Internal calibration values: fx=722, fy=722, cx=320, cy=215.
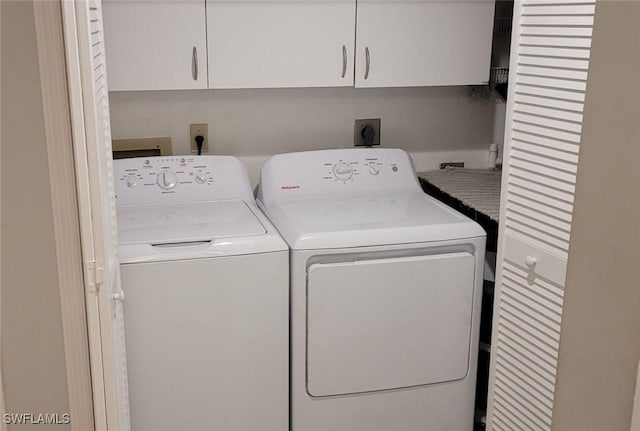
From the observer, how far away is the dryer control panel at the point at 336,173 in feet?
8.91

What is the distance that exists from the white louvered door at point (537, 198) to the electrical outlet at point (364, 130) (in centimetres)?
100

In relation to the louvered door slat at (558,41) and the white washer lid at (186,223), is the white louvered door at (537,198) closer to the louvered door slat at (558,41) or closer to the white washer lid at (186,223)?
the louvered door slat at (558,41)

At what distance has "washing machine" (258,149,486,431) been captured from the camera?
231 cm

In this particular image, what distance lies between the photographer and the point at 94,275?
1.38m

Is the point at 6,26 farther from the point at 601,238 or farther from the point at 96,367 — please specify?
the point at 601,238

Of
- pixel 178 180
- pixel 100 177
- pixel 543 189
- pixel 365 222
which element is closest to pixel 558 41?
pixel 543 189

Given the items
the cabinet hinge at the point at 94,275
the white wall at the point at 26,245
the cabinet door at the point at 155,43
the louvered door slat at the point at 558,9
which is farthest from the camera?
the cabinet door at the point at 155,43

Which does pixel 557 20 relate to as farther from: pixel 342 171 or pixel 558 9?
pixel 342 171

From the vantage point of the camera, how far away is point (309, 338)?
234 cm

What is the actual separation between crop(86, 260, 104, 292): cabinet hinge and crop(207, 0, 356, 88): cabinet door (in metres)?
1.29

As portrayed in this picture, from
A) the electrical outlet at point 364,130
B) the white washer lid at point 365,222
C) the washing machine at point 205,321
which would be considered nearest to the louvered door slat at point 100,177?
the washing machine at point 205,321

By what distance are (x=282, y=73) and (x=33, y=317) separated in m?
1.48

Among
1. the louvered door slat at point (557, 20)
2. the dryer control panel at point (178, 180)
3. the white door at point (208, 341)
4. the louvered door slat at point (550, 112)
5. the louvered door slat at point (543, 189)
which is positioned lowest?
the white door at point (208, 341)

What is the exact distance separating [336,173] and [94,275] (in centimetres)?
150
